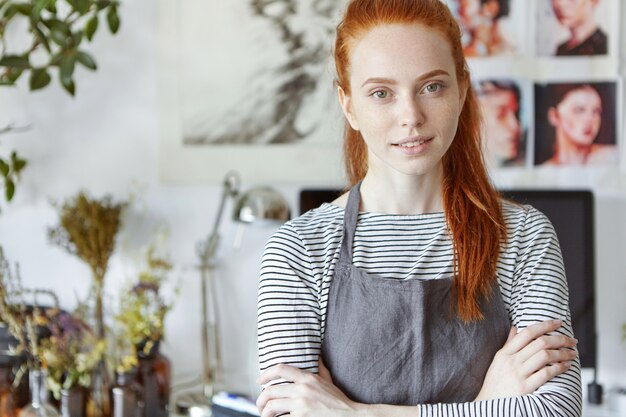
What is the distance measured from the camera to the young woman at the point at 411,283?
119 centimetres

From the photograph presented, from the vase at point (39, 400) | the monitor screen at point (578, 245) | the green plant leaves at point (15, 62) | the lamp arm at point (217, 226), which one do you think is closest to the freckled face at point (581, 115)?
the monitor screen at point (578, 245)

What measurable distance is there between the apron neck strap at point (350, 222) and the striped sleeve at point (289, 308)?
0.06 m

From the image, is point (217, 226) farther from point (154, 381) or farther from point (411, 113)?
point (411, 113)

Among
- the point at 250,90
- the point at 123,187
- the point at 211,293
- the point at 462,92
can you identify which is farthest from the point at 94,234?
the point at 462,92

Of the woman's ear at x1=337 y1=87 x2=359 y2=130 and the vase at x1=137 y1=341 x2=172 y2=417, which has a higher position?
the woman's ear at x1=337 y1=87 x2=359 y2=130

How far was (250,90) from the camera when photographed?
2.43 meters

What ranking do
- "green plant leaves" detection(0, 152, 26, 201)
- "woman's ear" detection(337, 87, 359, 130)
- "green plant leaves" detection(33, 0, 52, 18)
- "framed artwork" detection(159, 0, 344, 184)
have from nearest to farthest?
"woman's ear" detection(337, 87, 359, 130) → "green plant leaves" detection(33, 0, 52, 18) → "green plant leaves" detection(0, 152, 26, 201) → "framed artwork" detection(159, 0, 344, 184)

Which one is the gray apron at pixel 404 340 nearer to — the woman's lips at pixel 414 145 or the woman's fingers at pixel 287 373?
the woman's fingers at pixel 287 373

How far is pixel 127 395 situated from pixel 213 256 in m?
0.46

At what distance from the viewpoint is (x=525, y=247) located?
1250 mm

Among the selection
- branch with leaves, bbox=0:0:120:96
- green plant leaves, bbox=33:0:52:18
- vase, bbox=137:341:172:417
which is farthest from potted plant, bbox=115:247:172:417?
green plant leaves, bbox=33:0:52:18

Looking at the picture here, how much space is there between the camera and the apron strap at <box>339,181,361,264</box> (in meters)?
1.25

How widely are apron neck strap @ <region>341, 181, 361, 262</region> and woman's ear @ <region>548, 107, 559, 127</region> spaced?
126 cm

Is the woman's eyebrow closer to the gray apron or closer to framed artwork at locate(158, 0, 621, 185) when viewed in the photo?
the gray apron
